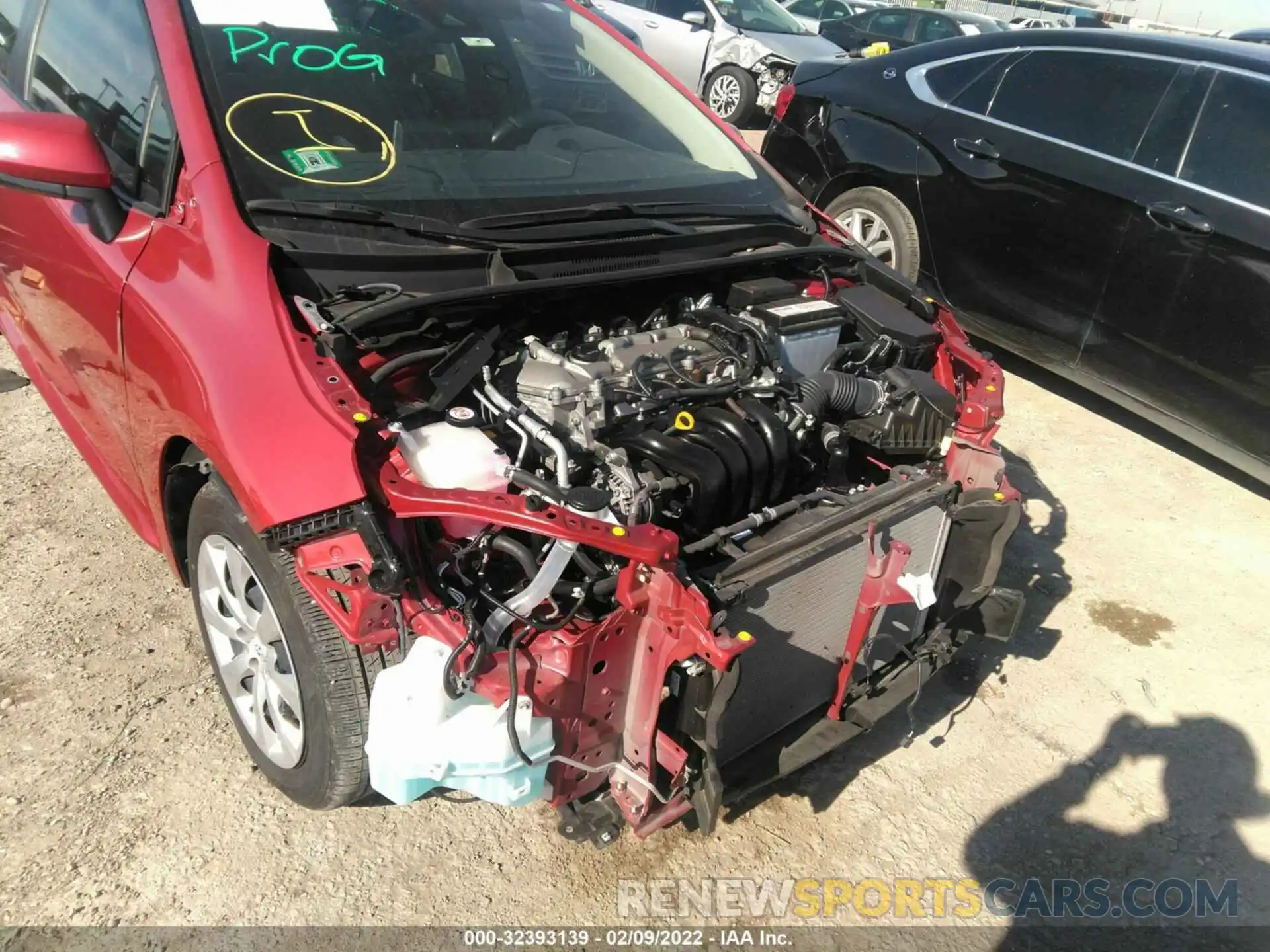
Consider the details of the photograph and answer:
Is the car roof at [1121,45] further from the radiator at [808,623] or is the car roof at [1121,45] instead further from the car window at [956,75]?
the radiator at [808,623]

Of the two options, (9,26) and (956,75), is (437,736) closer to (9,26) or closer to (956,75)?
(9,26)

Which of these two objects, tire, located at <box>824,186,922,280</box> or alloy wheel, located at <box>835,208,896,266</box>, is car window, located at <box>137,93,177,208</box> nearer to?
tire, located at <box>824,186,922,280</box>

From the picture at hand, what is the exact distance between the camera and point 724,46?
9.31 meters

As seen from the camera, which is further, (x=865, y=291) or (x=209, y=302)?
(x=865, y=291)

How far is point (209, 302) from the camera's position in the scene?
187cm

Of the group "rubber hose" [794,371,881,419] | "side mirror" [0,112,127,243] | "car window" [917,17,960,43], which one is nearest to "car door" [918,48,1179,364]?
"rubber hose" [794,371,881,419]

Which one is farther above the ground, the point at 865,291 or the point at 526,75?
the point at 526,75

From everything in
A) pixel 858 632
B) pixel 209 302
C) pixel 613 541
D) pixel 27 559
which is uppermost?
pixel 209 302

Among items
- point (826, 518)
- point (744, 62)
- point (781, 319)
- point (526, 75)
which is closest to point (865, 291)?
point (781, 319)

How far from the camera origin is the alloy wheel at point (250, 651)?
6.57 feet

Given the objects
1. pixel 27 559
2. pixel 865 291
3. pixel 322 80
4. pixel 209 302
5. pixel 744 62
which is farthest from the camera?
pixel 744 62

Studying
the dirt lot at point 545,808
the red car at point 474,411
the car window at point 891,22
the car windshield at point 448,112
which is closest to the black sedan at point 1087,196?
the dirt lot at point 545,808

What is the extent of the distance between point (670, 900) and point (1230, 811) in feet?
5.49

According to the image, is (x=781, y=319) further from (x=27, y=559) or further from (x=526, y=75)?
(x=27, y=559)
